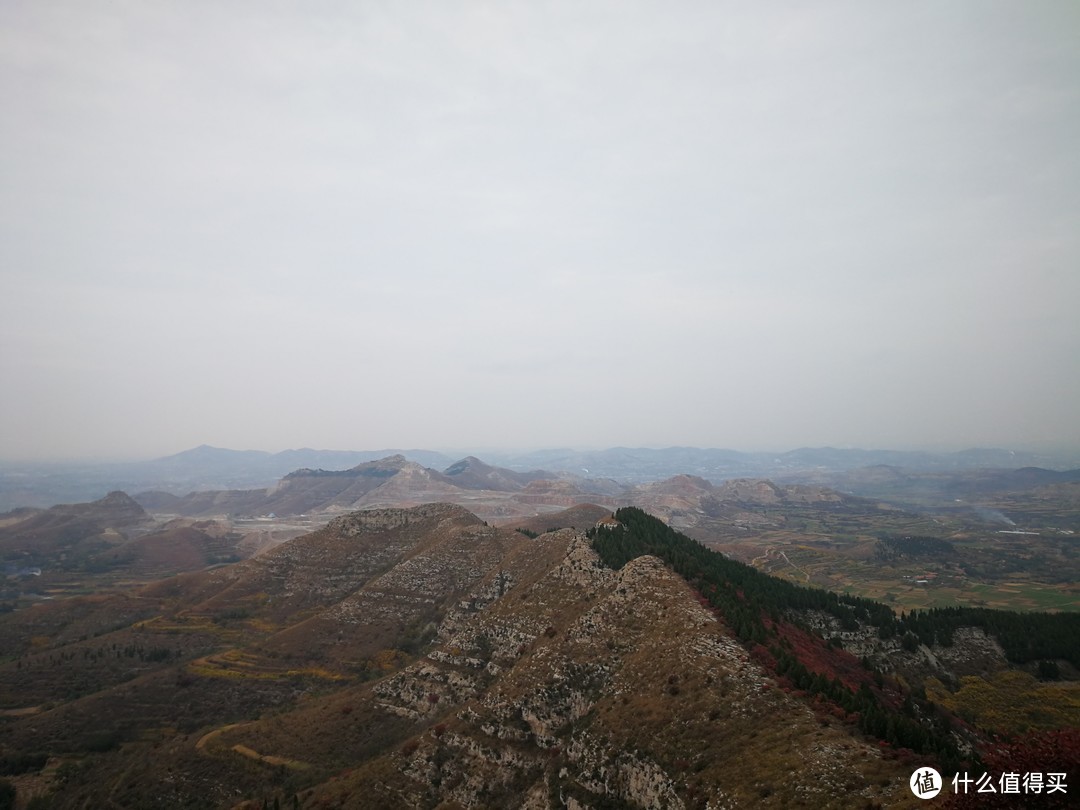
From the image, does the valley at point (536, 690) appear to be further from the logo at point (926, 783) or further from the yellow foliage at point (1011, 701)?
the logo at point (926, 783)

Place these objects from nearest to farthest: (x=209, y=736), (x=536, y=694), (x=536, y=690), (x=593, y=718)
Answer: (x=593, y=718)
(x=536, y=694)
(x=536, y=690)
(x=209, y=736)

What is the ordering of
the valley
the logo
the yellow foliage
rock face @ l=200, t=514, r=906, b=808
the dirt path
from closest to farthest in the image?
1. the logo
2. rock face @ l=200, t=514, r=906, b=808
3. the valley
4. the yellow foliage
5. the dirt path

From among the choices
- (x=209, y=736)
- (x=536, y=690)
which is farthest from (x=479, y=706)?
(x=209, y=736)

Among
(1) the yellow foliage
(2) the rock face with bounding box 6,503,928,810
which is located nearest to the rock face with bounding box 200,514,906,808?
(2) the rock face with bounding box 6,503,928,810

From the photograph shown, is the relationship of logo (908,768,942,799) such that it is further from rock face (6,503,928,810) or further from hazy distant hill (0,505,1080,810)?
rock face (6,503,928,810)

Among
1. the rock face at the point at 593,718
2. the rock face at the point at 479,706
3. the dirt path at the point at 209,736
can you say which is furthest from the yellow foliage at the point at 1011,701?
the dirt path at the point at 209,736

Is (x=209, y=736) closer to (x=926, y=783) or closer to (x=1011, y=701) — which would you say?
(x=926, y=783)

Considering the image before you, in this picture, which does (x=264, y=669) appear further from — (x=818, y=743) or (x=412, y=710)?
(x=818, y=743)

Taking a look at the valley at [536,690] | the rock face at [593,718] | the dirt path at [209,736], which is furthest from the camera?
the dirt path at [209,736]
